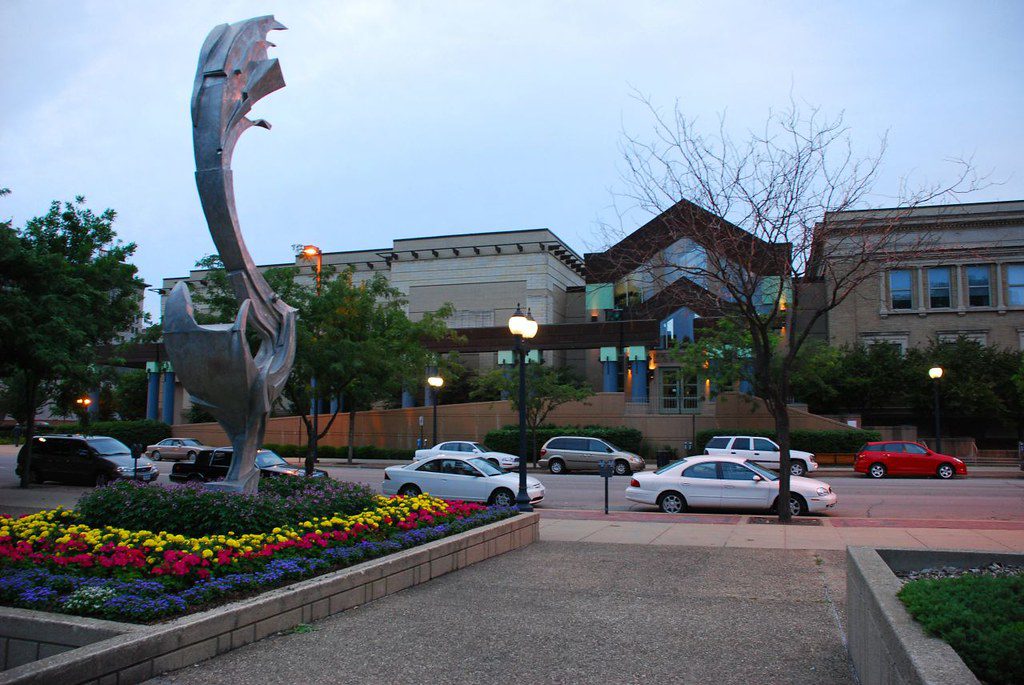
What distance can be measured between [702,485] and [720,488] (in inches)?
14.8

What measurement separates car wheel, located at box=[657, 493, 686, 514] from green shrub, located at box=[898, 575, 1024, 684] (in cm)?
1239

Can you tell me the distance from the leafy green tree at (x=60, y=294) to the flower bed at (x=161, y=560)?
10567mm

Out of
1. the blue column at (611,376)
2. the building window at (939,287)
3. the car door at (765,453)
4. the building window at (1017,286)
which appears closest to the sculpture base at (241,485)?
the car door at (765,453)

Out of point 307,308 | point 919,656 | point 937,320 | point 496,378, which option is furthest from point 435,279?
point 919,656

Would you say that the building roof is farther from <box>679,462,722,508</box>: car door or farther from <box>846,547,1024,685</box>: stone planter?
<box>846,547,1024,685</box>: stone planter

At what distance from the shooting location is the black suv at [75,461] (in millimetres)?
24719

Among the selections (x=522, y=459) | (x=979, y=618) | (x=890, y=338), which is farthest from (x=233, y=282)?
(x=890, y=338)

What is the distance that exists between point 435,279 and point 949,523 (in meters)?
46.6

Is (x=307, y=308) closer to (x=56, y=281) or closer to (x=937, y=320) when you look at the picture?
(x=56, y=281)

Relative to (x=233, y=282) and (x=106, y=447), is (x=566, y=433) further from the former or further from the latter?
(x=233, y=282)

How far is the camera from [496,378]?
40.4 metres

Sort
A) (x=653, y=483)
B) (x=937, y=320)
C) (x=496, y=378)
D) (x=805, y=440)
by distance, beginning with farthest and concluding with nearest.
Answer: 1. (x=937, y=320)
2. (x=496, y=378)
3. (x=805, y=440)
4. (x=653, y=483)

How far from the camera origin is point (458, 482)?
18.3 metres

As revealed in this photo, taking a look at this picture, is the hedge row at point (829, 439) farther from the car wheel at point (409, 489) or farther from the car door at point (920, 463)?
the car wheel at point (409, 489)
